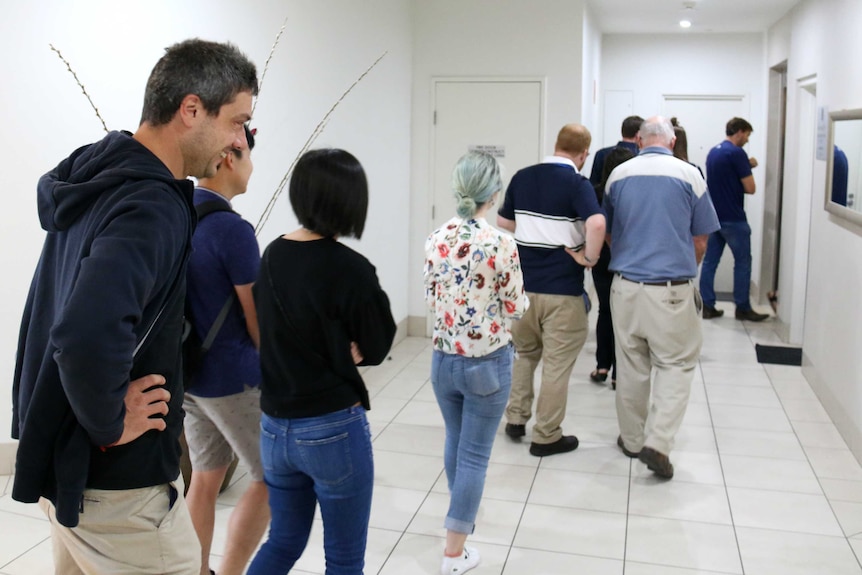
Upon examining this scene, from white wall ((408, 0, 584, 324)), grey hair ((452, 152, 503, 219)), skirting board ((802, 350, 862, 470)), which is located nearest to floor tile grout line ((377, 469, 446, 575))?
grey hair ((452, 152, 503, 219))

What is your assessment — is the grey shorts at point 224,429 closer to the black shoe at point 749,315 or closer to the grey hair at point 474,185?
the grey hair at point 474,185

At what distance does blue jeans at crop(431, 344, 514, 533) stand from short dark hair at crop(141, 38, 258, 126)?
144 cm

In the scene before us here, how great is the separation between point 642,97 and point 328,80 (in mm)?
5254

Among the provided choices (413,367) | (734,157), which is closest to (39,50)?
(413,367)

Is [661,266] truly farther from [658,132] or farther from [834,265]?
[834,265]

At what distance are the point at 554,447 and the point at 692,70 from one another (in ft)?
20.8

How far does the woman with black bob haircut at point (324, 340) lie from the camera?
1.95 m

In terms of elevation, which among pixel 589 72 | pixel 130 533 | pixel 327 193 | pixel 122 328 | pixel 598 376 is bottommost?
pixel 598 376

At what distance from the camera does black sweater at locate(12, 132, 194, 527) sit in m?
1.27

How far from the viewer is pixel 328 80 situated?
15.9ft

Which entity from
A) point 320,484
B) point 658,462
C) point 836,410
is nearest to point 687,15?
point 836,410

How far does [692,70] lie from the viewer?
355 inches

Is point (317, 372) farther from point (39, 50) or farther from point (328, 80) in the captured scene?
point (328, 80)

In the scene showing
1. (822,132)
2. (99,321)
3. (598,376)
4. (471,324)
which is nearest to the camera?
(99,321)
